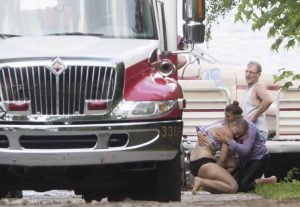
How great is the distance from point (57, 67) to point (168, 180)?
142 cm

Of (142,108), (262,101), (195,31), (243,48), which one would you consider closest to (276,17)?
(195,31)

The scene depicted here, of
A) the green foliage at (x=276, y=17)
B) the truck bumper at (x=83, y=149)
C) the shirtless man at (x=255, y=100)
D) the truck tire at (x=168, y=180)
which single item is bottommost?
the shirtless man at (x=255, y=100)

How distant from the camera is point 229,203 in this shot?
7.80 metres

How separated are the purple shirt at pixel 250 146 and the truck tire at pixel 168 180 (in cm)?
329

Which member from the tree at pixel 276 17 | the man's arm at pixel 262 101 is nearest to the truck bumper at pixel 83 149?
the tree at pixel 276 17

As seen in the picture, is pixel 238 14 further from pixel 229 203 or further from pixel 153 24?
pixel 229 203

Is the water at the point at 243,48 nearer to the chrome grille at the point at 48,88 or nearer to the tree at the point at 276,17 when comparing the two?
the tree at the point at 276,17

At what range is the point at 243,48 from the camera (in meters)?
29.1

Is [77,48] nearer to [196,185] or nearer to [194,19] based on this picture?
[194,19]

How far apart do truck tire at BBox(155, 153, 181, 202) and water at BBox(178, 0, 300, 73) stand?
51.9ft

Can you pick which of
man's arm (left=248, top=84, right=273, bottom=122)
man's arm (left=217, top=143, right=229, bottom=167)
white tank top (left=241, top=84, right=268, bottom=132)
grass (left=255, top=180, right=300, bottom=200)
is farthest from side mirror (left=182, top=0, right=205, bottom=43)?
white tank top (left=241, top=84, right=268, bottom=132)

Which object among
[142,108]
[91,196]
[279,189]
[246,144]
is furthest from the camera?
[246,144]

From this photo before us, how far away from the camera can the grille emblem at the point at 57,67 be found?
909cm

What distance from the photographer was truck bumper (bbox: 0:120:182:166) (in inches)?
357
